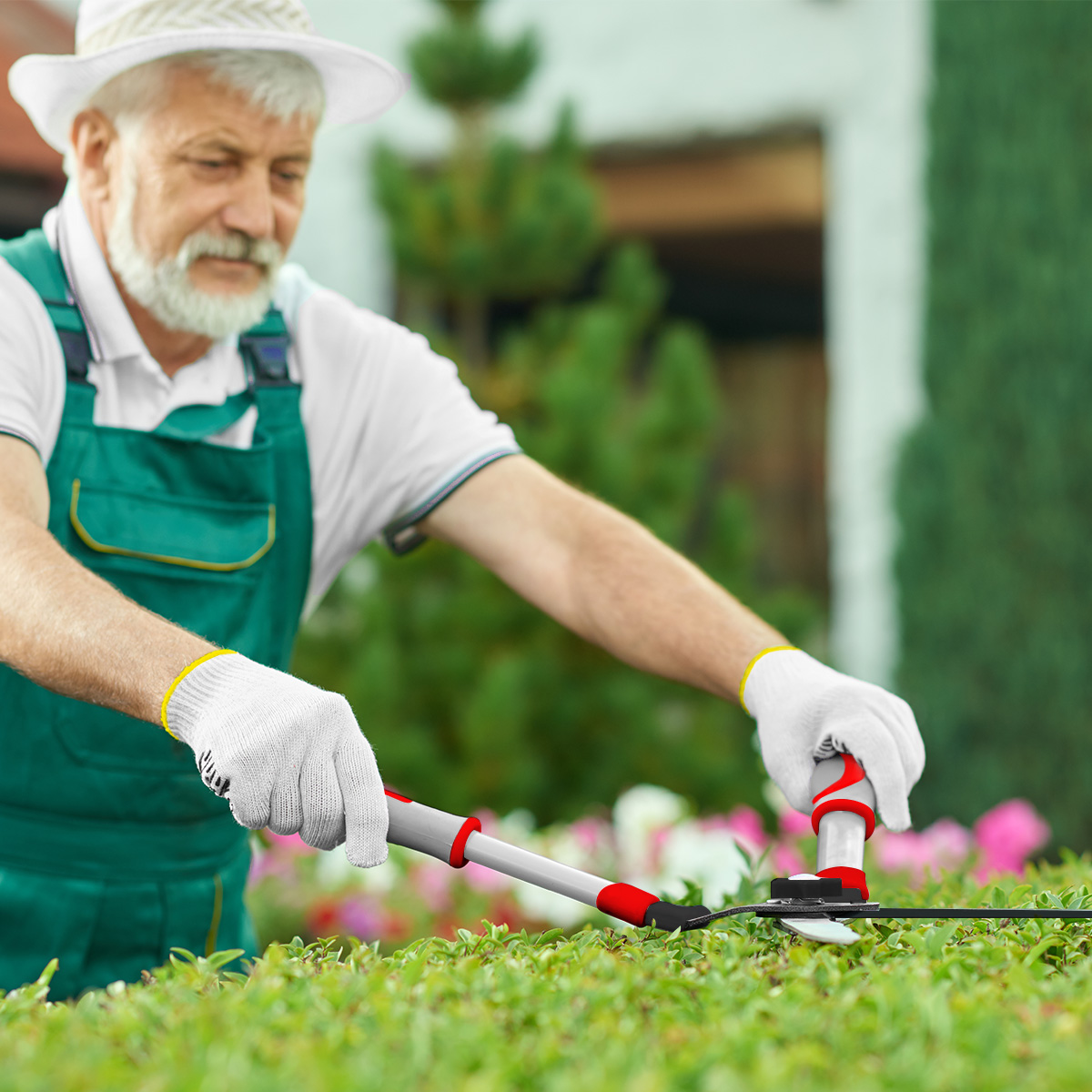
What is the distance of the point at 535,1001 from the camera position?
1.25 m

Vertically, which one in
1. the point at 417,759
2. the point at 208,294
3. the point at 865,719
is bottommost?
the point at 417,759

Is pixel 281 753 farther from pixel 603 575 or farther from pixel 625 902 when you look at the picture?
pixel 603 575

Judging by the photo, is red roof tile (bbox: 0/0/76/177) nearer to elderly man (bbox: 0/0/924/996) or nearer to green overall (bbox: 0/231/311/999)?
elderly man (bbox: 0/0/924/996)

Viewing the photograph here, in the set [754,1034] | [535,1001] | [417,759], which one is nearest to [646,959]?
[535,1001]

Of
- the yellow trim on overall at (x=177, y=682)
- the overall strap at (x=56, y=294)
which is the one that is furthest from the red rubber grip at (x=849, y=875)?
the overall strap at (x=56, y=294)

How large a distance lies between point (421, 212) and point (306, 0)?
6.68 feet

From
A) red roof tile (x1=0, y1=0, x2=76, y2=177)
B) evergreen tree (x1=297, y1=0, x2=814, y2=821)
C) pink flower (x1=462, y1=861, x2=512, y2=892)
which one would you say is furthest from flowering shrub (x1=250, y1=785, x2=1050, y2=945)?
red roof tile (x1=0, y1=0, x2=76, y2=177)

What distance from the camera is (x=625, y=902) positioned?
163 cm

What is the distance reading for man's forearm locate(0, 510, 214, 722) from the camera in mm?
1726

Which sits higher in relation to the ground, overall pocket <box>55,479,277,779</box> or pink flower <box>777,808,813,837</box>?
overall pocket <box>55,479,277,779</box>

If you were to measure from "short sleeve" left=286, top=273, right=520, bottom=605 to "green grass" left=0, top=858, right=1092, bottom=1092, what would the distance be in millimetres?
1114

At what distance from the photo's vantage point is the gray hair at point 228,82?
7.57ft

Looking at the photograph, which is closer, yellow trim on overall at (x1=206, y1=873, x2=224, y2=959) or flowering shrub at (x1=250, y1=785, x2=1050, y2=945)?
yellow trim on overall at (x1=206, y1=873, x2=224, y2=959)

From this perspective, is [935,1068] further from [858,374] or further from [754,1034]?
[858,374]
